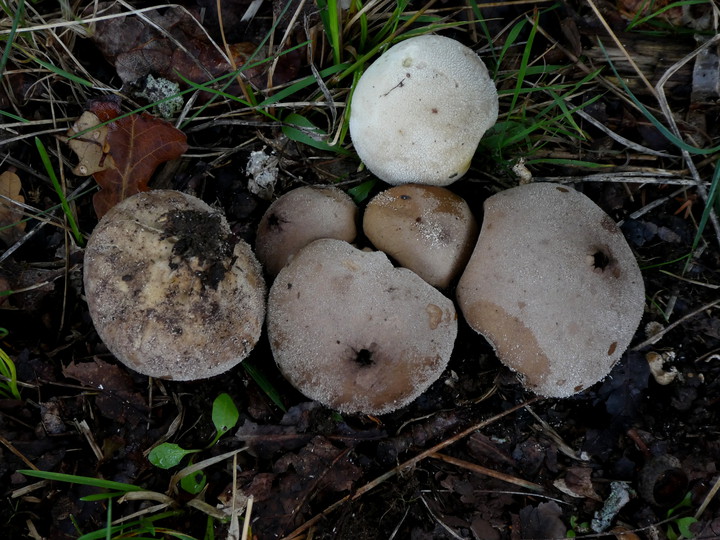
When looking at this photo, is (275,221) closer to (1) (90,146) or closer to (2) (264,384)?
(2) (264,384)

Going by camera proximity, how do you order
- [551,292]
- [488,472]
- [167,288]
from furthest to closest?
1. [488,472]
2. [551,292]
3. [167,288]

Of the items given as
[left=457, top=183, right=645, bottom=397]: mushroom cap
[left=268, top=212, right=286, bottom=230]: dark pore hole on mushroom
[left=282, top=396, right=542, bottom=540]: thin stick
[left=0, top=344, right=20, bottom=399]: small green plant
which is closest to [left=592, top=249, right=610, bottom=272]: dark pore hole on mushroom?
[left=457, top=183, right=645, bottom=397]: mushroom cap

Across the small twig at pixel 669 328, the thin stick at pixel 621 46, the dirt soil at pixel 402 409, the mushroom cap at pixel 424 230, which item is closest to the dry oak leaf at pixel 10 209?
the dirt soil at pixel 402 409

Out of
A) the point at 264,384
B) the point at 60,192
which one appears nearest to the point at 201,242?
the point at 264,384

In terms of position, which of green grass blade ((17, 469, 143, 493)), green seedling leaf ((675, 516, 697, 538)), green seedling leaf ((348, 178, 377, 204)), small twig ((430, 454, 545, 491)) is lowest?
green seedling leaf ((675, 516, 697, 538))

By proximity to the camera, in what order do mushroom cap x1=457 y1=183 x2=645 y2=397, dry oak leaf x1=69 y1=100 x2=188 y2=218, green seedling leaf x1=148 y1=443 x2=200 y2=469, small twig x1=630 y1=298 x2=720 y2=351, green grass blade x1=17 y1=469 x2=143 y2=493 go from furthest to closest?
small twig x1=630 y1=298 x2=720 y2=351 → dry oak leaf x1=69 y1=100 x2=188 y2=218 → green seedling leaf x1=148 y1=443 x2=200 y2=469 → mushroom cap x1=457 y1=183 x2=645 y2=397 → green grass blade x1=17 y1=469 x2=143 y2=493

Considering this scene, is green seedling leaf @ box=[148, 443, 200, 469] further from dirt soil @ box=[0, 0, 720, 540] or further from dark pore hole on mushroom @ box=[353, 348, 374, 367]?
dark pore hole on mushroom @ box=[353, 348, 374, 367]
